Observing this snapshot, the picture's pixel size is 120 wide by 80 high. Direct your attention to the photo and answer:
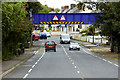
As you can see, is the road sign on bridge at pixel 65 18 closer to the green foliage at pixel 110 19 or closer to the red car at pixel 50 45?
the red car at pixel 50 45

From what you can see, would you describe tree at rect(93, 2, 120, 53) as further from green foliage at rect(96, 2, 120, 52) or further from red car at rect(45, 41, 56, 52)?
red car at rect(45, 41, 56, 52)

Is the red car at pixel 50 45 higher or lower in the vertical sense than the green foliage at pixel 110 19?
lower

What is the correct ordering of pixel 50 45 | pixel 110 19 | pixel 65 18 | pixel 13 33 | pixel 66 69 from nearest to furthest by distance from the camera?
1. pixel 66 69
2. pixel 13 33
3. pixel 110 19
4. pixel 50 45
5. pixel 65 18

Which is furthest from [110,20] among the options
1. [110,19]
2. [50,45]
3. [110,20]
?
[50,45]

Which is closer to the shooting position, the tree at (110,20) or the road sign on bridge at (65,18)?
the tree at (110,20)

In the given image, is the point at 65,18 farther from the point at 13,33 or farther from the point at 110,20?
the point at 13,33

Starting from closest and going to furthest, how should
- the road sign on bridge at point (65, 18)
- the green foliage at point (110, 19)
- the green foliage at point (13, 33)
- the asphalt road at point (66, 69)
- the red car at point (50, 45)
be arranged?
the asphalt road at point (66, 69) < the green foliage at point (13, 33) < the green foliage at point (110, 19) < the red car at point (50, 45) < the road sign on bridge at point (65, 18)

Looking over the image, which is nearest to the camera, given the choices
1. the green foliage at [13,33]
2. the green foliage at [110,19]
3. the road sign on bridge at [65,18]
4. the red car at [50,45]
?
the green foliage at [13,33]

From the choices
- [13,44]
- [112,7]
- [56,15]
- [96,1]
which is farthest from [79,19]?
[13,44]

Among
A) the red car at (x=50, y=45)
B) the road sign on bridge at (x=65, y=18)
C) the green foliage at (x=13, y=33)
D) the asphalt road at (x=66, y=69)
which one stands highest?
the road sign on bridge at (x=65, y=18)

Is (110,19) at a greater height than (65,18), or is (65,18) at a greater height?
(65,18)

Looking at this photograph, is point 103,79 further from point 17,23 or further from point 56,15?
point 56,15

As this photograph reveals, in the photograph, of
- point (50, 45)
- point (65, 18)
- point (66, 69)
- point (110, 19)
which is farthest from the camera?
point (65, 18)

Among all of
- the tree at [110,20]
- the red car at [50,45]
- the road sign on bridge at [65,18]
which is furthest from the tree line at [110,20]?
the road sign on bridge at [65,18]
